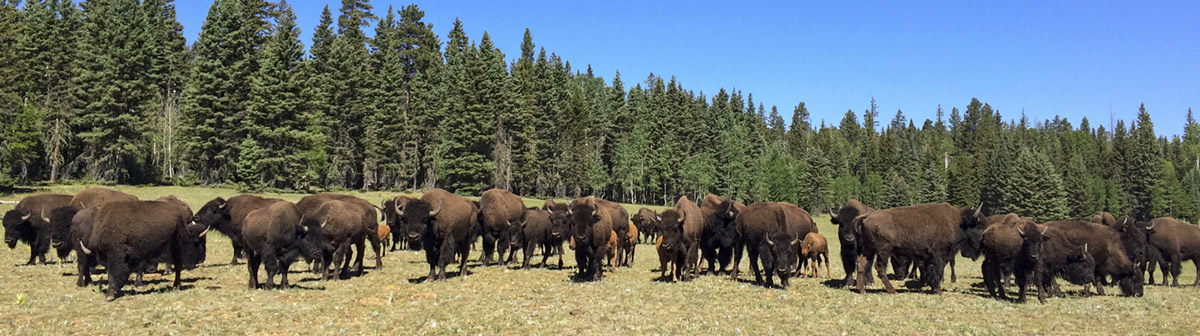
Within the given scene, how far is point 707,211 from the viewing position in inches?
777

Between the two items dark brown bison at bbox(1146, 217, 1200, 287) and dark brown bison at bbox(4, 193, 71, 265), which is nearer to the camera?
dark brown bison at bbox(4, 193, 71, 265)

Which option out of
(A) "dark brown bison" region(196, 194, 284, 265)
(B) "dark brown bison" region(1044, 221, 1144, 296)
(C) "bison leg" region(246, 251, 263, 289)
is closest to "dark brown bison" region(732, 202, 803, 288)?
(B) "dark brown bison" region(1044, 221, 1144, 296)

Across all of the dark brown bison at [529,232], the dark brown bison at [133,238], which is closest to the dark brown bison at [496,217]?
the dark brown bison at [529,232]

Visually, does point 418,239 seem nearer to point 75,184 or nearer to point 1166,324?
point 1166,324

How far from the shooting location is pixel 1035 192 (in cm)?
9331

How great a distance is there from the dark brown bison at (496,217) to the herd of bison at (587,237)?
0.14 ft

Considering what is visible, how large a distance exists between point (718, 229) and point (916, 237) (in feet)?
16.4

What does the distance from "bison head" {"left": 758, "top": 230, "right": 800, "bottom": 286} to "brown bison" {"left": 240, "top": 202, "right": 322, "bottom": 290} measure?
10.6 m

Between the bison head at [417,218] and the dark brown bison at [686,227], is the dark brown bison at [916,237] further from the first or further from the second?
the bison head at [417,218]

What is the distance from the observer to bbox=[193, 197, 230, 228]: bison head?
1842cm

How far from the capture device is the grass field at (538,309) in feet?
36.2

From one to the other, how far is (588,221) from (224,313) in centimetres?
802

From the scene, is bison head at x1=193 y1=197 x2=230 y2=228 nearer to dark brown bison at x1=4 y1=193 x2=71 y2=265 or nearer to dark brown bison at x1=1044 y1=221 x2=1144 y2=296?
dark brown bison at x1=4 y1=193 x2=71 y2=265

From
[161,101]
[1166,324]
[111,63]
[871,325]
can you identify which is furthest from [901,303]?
[161,101]
